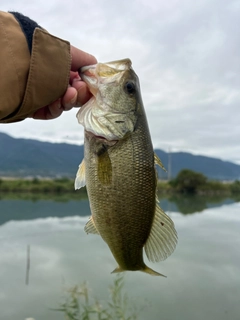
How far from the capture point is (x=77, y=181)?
2.46 metres

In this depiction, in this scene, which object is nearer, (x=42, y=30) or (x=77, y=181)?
(x=42, y=30)

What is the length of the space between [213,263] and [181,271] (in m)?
2.54

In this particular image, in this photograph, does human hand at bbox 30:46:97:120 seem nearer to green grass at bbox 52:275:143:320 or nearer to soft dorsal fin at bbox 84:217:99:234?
soft dorsal fin at bbox 84:217:99:234

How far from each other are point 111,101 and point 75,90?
26cm

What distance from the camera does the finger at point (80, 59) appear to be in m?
2.26

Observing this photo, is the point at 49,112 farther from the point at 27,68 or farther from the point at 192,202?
the point at 192,202

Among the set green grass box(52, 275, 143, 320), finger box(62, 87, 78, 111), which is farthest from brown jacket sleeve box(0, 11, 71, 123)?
green grass box(52, 275, 143, 320)

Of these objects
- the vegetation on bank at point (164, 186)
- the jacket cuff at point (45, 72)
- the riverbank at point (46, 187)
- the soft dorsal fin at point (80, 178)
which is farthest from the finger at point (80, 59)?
the riverbank at point (46, 187)

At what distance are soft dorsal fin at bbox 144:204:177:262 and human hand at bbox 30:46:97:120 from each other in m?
0.93

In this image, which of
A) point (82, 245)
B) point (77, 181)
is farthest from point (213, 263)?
point (77, 181)

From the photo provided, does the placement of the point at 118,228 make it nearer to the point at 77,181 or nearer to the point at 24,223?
the point at 77,181

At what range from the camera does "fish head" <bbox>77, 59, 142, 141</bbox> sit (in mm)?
2221

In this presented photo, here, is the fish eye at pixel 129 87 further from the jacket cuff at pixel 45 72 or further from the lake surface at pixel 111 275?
the lake surface at pixel 111 275

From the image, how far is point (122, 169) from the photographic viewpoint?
219cm
